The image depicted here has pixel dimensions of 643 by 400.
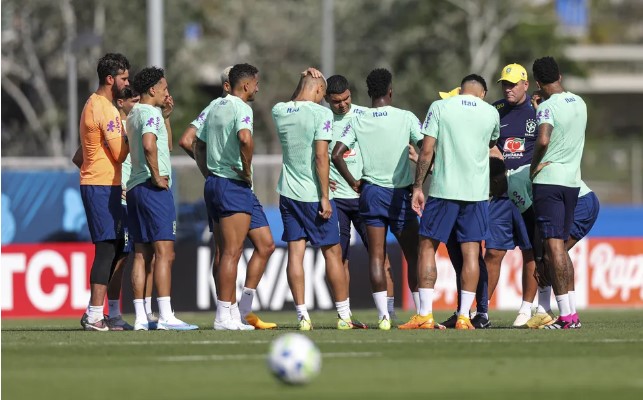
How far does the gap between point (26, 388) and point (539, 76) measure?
20.3ft

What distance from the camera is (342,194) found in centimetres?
1434

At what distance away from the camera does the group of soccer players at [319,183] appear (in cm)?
1332

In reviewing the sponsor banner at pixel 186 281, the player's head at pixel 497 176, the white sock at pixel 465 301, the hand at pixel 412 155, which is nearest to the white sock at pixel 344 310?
the white sock at pixel 465 301

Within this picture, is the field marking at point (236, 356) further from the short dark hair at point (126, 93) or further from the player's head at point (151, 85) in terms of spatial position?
the short dark hair at point (126, 93)

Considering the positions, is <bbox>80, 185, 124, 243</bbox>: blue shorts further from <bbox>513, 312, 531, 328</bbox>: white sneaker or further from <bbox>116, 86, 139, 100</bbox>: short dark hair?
<bbox>513, 312, 531, 328</bbox>: white sneaker

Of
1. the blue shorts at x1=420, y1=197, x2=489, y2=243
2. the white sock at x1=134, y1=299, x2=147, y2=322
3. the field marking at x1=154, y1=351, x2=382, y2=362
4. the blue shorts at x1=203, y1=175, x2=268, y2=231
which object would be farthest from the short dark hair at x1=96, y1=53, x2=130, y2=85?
the field marking at x1=154, y1=351, x2=382, y2=362

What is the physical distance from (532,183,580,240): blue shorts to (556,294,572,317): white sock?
533mm

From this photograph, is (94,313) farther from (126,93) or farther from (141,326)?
(126,93)

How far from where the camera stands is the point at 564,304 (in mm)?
13445

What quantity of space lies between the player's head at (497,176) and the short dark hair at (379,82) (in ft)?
4.07

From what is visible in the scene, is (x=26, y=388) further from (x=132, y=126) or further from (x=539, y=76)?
(x=539, y=76)

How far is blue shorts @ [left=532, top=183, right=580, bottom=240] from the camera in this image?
1341 cm

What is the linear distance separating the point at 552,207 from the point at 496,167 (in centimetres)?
88

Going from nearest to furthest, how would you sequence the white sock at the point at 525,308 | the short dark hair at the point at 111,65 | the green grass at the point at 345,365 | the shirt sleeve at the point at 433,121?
the green grass at the point at 345,365
the shirt sleeve at the point at 433,121
the short dark hair at the point at 111,65
the white sock at the point at 525,308
